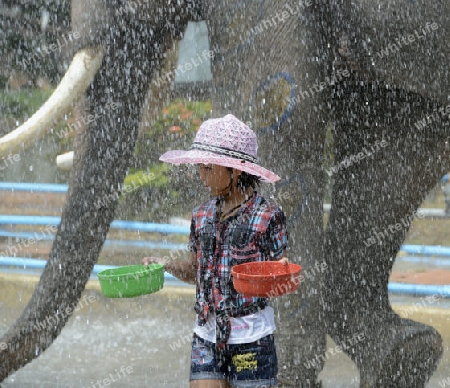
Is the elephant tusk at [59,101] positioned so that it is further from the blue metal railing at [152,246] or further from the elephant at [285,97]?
the blue metal railing at [152,246]

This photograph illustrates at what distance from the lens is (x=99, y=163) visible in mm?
2934

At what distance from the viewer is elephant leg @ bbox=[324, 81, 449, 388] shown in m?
3.23

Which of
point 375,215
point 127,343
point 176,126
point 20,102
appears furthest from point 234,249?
point 20,102

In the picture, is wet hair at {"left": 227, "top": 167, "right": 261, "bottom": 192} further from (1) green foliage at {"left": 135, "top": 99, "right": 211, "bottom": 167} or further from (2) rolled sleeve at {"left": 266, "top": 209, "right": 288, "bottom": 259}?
(1) green foliage at {"left": 135, "top": 99, "right": 211, "bottom": 167}

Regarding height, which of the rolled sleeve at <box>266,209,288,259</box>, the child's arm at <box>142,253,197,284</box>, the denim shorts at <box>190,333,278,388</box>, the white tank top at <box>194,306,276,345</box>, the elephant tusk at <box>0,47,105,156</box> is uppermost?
the elephant tusk at <box>0,47,105,156</box>

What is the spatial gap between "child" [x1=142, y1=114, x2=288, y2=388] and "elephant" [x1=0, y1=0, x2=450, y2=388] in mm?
628

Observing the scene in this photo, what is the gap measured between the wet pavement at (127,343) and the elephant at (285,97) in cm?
84

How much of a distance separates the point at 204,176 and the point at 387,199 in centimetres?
133

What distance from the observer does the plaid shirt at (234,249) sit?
2.19 m

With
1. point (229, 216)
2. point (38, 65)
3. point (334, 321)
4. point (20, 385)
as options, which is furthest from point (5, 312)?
point (38, 65)

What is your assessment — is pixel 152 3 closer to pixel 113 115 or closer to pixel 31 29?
pixel 113 115

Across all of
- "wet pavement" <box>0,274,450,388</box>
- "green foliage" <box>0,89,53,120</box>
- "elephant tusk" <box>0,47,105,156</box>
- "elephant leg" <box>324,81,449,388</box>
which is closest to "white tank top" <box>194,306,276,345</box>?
"elephant tusk" <box>0,47,105,156</box>

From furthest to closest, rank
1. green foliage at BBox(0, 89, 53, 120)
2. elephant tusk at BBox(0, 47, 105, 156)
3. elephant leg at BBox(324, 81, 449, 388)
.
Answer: green foliage at BBox(0, 89, 53, 120), elephant leg at BBox(324, 81, 449, 388), elephant tusk at BBox(0, 47, 105, 156)

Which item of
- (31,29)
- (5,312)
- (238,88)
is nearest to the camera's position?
(238,88)
